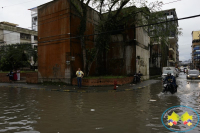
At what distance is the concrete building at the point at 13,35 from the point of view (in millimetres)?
42031

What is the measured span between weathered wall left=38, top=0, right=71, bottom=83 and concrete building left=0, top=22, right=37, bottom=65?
2698cm

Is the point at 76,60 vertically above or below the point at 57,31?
below

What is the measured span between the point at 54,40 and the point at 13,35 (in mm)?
30818

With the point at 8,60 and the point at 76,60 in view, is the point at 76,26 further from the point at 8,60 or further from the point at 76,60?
the point at 8,60

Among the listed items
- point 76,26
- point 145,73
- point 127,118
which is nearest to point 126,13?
point 76,26

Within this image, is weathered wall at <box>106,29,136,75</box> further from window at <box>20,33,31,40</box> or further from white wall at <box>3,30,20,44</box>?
window at <box>20,33,31,40</box>

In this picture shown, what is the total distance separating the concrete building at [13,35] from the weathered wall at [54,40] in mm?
26981

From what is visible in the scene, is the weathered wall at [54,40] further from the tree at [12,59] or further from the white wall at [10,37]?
the white wall at [10,37]

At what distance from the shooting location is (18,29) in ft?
148

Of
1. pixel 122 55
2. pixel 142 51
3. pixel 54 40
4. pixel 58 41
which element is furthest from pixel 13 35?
pixel 142 51

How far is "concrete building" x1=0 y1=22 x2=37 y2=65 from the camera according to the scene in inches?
1655

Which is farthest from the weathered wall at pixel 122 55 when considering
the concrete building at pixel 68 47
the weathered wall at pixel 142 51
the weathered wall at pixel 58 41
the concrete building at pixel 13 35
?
the concrete building at pixel 13 35

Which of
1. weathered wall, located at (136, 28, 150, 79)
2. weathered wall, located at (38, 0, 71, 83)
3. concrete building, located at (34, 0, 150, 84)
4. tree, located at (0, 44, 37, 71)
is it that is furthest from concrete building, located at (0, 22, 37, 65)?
weathered wall, located at (136, 28, 150, 79)

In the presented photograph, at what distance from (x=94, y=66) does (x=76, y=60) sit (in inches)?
153
